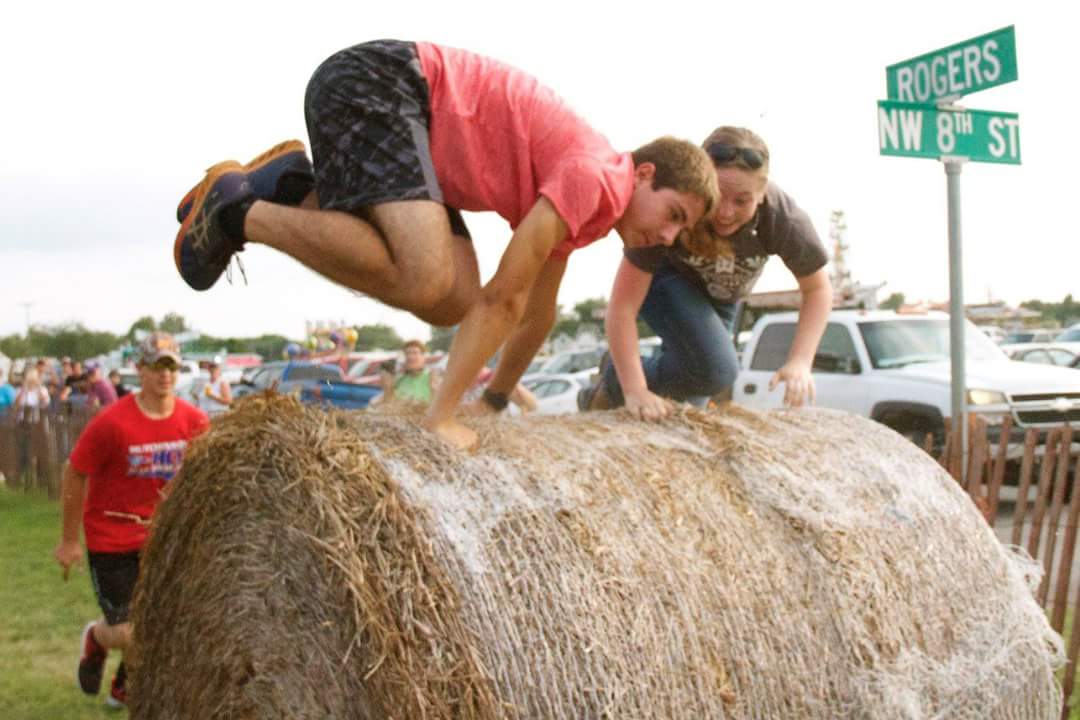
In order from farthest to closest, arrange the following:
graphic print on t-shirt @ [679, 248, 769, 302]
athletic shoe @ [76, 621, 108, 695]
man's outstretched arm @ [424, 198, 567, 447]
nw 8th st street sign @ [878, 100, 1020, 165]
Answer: athletic shoe @ [76, 621, 108, 695] → nw 8th st street sign @ [878, 100, 1020, 165] → graphic print on t-shirt @ [679, 248, 769, 302] → man's outstretched arm @ [424, 198, 567, 447]

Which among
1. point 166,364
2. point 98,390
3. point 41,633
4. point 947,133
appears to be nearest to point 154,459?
point 166,364

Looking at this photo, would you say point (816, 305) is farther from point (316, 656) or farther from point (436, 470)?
point (316, 656)

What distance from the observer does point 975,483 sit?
238 inches

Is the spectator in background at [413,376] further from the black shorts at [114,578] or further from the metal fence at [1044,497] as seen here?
the metal fence at [1044,497]

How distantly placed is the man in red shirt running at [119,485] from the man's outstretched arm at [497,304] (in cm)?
296

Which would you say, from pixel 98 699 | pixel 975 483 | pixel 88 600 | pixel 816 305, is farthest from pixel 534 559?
pixel 88 600

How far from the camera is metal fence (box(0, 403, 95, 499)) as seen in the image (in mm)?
15750

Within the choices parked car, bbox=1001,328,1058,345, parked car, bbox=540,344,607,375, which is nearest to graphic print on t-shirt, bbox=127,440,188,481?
parked car, bbox=540,344,607,375

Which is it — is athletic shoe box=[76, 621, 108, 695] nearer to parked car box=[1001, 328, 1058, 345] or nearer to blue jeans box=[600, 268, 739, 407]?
blue jeans box=[600, 268, 739, 407]

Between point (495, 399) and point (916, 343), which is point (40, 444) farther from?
point (495, 399)

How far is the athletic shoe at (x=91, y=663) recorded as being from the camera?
6367 millimetres

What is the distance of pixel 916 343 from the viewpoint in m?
12.1

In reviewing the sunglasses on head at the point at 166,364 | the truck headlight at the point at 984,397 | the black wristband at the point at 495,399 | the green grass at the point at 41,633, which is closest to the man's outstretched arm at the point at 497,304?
the black wristband at the point at 495,399

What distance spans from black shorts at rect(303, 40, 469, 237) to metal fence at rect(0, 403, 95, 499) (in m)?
12.3
